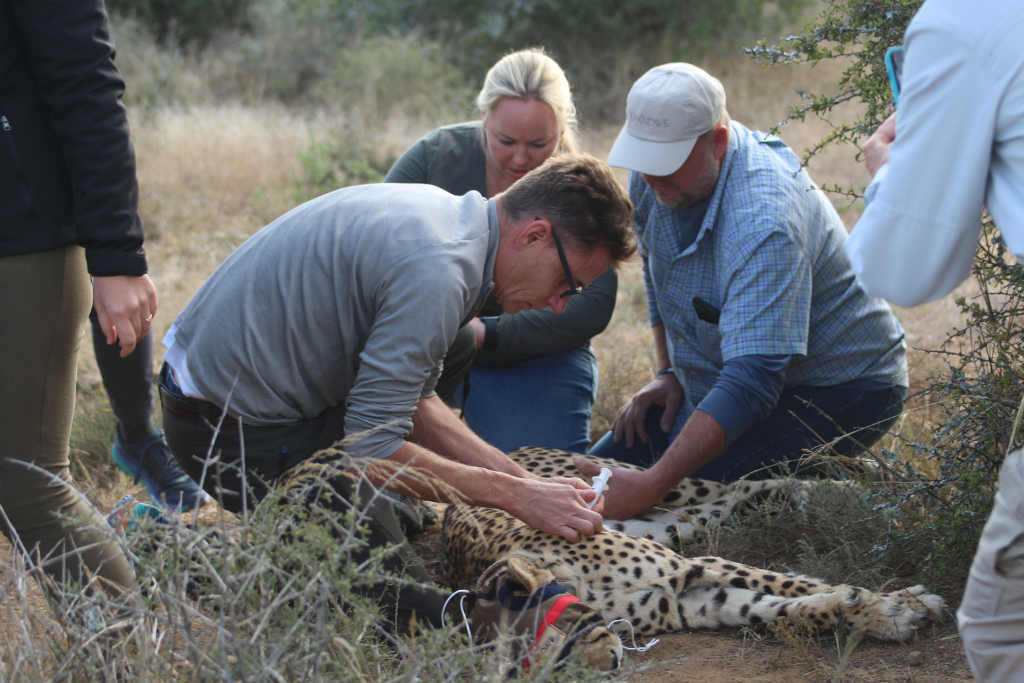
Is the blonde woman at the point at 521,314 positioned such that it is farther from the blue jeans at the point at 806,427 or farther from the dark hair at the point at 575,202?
the dark hair at the point at 575,202

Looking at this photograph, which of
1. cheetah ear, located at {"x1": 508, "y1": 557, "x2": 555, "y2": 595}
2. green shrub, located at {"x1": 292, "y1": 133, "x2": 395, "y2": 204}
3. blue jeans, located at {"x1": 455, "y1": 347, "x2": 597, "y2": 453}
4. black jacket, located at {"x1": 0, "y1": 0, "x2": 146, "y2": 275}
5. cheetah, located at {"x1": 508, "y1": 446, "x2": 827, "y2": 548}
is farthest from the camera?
green shrub, located at {"x1": 292, "y1": 133, "x2": 395, "y2": 204}

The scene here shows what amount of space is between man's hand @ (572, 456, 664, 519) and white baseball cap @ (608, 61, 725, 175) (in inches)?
46.1

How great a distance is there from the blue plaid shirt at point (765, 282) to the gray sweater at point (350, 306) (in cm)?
113

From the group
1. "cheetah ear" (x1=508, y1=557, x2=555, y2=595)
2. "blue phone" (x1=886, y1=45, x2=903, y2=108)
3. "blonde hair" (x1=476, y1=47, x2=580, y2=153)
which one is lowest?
"cheetah ear" (x1=508, y1=557, x2=555, y2=595)

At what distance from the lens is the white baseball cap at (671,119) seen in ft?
11.2

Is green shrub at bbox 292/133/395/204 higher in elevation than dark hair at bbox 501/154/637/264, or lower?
lower

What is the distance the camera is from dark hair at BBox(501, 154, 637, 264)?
2.59 m

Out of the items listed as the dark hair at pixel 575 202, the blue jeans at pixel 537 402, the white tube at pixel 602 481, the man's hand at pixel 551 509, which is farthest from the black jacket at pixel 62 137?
the blue jeans at pixel 537 402

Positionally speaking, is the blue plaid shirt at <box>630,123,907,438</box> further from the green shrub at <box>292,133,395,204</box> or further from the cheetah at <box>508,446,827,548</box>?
the green shrub at <box>292,133,395,204</box>

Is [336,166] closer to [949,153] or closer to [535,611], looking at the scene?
[535,611]

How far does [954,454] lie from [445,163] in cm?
257

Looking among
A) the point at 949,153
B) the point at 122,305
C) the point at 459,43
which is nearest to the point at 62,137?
the point at 122,305

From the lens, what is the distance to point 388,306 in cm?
244

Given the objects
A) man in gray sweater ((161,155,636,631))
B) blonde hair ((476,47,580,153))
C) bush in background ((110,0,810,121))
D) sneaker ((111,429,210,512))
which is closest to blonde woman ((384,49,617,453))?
blonde hair ((476,47,580,153))
